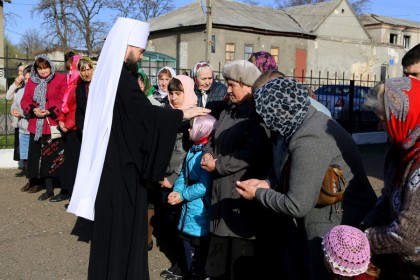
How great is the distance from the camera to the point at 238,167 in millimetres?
3541

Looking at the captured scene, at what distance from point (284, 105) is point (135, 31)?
4.49 ft

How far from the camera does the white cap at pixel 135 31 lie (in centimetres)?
354

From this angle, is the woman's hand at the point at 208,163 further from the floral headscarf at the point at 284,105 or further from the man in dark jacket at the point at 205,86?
the man in dark jacket at the point at 205,86

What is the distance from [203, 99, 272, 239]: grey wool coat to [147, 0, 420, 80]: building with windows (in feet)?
84.8

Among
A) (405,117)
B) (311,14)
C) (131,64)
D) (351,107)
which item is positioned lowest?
(351,107)

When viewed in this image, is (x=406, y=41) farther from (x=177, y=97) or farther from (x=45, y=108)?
(x=177, y=97)

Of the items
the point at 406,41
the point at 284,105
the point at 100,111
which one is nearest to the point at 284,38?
the point at 406,41

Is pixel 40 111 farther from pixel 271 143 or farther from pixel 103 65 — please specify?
pixel 271 143

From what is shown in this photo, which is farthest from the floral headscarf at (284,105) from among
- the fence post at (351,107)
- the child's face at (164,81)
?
the fence post at (351,107)

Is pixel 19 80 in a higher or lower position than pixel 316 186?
higher

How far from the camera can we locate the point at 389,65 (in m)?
43.6

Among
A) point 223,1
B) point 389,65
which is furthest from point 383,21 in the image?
point 223,1

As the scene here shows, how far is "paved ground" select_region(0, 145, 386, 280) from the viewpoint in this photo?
15.3ft

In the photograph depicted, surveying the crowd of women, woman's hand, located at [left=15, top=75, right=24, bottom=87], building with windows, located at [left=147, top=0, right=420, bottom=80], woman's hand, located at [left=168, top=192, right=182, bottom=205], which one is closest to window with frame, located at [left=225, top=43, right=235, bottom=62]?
building with windows, located at [left=147, top=0, right=420, bottom=80]
